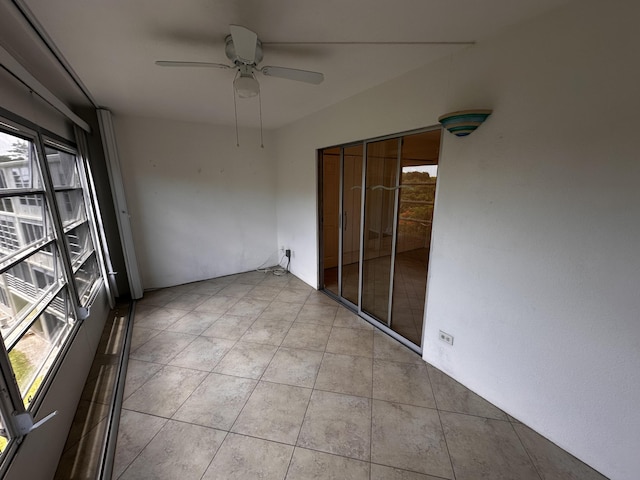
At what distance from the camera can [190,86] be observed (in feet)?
7.34

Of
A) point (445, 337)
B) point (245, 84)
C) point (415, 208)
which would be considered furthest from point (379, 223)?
point (245, 84)

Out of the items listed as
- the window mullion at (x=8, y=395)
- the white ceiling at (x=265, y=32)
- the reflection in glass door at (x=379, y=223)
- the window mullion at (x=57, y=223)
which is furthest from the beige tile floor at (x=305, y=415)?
the white ceiling at (x=265, y=32)

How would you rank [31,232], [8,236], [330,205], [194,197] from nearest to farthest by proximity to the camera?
[8,236]
[31,232]
[330,205]
[194,197]

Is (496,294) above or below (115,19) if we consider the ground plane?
below

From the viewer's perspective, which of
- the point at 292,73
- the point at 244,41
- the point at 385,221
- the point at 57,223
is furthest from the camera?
the point at 385,221

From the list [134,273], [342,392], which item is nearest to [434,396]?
[342,392]

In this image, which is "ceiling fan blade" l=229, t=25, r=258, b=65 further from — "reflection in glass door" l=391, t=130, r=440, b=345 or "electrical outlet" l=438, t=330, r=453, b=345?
"electrical outlet" l=438, t=330, r=453, b=345

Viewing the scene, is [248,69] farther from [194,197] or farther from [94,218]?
[94,218]

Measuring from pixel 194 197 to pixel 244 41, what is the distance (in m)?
2.96

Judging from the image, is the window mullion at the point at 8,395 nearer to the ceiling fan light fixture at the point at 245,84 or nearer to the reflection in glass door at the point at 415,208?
the ceiling fan light fixture at the point at 245,84

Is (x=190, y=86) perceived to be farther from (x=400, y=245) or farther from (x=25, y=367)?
(x=400, y=245)

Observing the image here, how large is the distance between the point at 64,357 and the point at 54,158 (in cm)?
177

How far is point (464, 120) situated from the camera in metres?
1.59

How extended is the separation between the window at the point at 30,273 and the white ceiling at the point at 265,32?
28.7 inches
